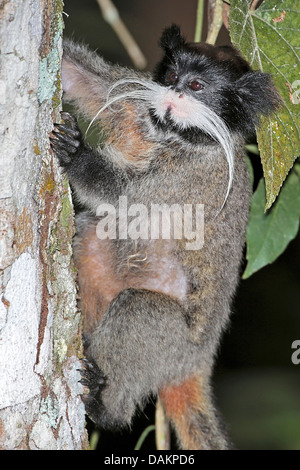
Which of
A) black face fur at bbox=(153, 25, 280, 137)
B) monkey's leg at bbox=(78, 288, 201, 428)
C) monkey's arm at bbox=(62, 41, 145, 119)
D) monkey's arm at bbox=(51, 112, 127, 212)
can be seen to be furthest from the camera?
monkey's arm at bbox=(62, 41, 145, 119)

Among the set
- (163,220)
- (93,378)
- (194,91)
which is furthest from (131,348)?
(194,91)

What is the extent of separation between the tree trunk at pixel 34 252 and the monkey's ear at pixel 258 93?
1.04 metres

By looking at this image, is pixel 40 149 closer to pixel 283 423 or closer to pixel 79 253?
pixel 79 253

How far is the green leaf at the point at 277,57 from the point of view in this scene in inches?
110

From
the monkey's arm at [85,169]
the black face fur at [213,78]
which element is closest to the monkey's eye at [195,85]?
the black face fur at [213,78]

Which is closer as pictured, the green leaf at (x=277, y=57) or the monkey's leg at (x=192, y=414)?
the green leaf at (x=277, y=57)

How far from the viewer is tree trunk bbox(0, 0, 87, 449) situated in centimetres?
208

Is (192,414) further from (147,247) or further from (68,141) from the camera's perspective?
(68,141)

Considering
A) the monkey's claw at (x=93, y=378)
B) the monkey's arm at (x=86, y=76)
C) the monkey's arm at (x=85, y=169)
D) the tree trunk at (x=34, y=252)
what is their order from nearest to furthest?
1. the tree trunk at (x=34, y=252)
2. the monkey's arm at (x=85, y=169)
3. the monkey's claw at (x=93, y=378)
4. the monkey's arm at (x=86, y=76)

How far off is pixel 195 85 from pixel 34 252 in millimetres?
1412

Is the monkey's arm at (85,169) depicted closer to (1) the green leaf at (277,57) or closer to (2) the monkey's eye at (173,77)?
(2) the monkey's eye at (173,77)

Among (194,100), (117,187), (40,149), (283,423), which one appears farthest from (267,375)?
(40,149)

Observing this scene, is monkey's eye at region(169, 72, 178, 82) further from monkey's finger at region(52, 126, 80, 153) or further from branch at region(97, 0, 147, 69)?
branch at region(97, 0, 147, 69)
